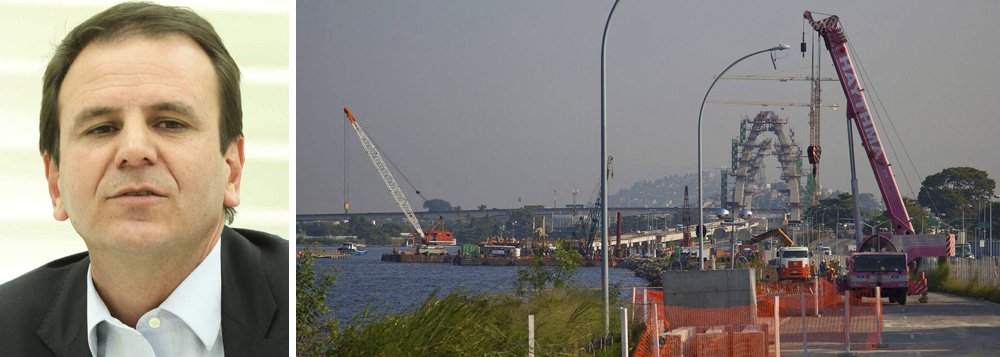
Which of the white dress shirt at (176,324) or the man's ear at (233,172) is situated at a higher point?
the man's ear at (233,172)

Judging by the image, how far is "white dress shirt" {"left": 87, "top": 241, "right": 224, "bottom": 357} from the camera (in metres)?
5.82

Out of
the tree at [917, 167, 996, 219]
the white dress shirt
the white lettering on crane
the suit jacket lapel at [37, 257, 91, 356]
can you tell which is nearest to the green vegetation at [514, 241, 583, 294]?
the white lettering on crane

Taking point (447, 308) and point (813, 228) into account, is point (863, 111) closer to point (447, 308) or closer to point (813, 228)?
point (447, 308)

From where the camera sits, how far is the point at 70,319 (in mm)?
5848

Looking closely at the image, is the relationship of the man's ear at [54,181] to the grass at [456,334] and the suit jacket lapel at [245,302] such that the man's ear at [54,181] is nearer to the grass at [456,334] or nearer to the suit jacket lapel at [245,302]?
the suit jacket lapel at [245,302]

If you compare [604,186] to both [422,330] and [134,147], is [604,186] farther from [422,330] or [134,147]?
[134,147]

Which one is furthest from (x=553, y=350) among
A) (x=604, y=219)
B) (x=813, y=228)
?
(x=813, y=228)

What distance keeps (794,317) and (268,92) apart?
25104 mm

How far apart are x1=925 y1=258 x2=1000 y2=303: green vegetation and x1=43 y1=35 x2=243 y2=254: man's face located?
120 feet

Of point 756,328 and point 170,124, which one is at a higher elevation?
point 170,124

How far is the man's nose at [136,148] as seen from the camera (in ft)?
18.4

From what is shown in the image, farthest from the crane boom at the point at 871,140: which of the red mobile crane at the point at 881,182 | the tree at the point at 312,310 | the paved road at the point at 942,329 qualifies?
the tree at the point at 312,310

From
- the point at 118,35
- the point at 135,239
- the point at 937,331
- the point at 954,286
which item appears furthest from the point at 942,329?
the point at 118,35

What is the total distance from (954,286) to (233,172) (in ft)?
145
